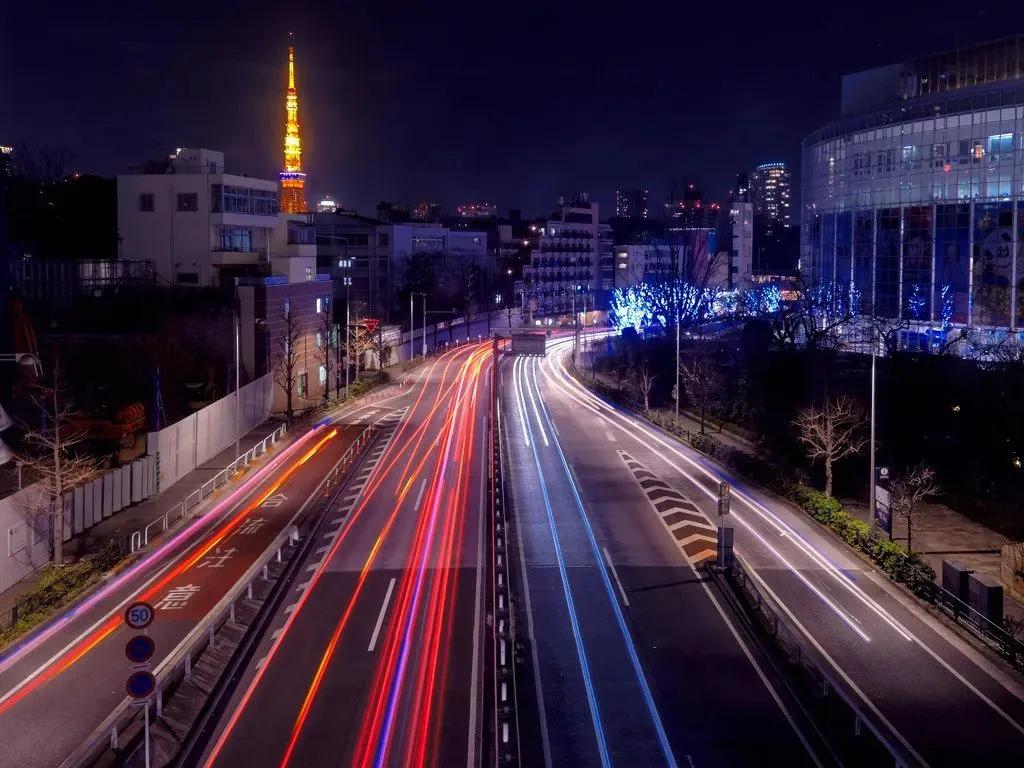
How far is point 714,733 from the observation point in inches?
456

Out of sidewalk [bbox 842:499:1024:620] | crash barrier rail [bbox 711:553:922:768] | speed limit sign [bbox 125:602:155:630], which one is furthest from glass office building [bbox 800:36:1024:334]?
speed limit sign [bbox 125:602:155:630]

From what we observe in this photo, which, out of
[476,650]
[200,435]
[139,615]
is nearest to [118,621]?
[476,650]

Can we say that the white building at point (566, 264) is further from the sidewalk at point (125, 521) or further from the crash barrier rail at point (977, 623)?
the crash barrier rail at point (977, 623)

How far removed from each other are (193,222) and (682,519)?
27.4 m

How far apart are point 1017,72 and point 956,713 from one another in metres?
46.0

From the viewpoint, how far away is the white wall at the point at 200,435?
2388 centimetres

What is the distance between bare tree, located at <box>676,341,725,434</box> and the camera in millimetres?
34562

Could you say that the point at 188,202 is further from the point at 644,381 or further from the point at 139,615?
the point at 139,615

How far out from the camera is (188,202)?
42.2m

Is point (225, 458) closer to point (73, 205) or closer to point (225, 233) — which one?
point (225, 233)

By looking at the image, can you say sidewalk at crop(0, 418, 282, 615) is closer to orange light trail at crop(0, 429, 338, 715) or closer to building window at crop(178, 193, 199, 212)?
orange light trail at crop(0, 429, 338, 715)

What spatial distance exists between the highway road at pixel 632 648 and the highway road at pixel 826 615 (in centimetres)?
8

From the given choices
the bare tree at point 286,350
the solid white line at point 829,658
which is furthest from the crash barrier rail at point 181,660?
the bare tree at point 286,350

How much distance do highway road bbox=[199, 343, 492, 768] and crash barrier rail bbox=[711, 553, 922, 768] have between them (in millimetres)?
4124
